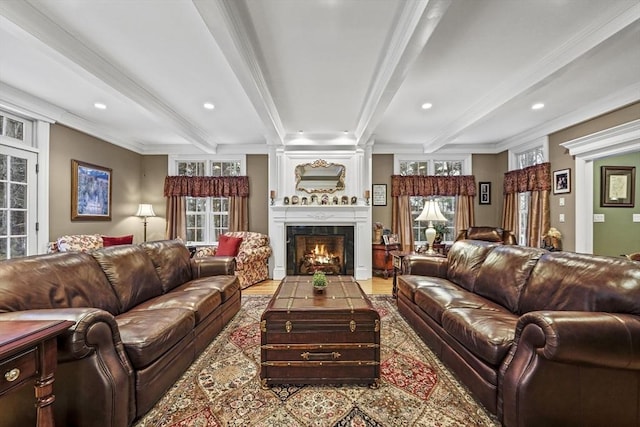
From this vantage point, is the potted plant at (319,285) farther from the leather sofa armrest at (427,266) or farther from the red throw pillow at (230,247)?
the red throw pillow at (230,247)

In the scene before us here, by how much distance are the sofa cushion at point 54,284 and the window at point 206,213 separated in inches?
148

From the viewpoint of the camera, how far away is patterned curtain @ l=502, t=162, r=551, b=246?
4.65m

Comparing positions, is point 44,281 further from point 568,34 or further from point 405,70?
point 568,34

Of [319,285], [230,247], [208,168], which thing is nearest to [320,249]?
[230,247]

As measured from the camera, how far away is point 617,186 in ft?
15.2

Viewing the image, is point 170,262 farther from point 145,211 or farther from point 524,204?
point 524,204

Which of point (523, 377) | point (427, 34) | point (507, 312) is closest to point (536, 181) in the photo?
point (507, 312)

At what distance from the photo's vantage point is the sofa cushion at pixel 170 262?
2914mm

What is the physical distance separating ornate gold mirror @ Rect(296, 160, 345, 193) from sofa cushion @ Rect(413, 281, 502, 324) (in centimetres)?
305

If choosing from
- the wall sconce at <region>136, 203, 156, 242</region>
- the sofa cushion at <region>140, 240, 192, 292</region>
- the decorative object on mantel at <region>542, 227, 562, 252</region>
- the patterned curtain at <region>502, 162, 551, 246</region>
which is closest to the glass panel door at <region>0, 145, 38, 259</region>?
the wall sconce at <region>136, 203, 156, 242</region>

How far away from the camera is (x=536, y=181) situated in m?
4.82

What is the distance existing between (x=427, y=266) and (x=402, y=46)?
7.77 feet

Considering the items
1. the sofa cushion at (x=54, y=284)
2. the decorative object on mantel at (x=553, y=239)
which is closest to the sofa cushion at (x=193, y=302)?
the sofa cushion at (x=54, y=284)

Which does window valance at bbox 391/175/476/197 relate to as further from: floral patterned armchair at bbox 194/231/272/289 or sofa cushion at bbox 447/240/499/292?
floral patterned armchair at bbox 194/231/272/289
